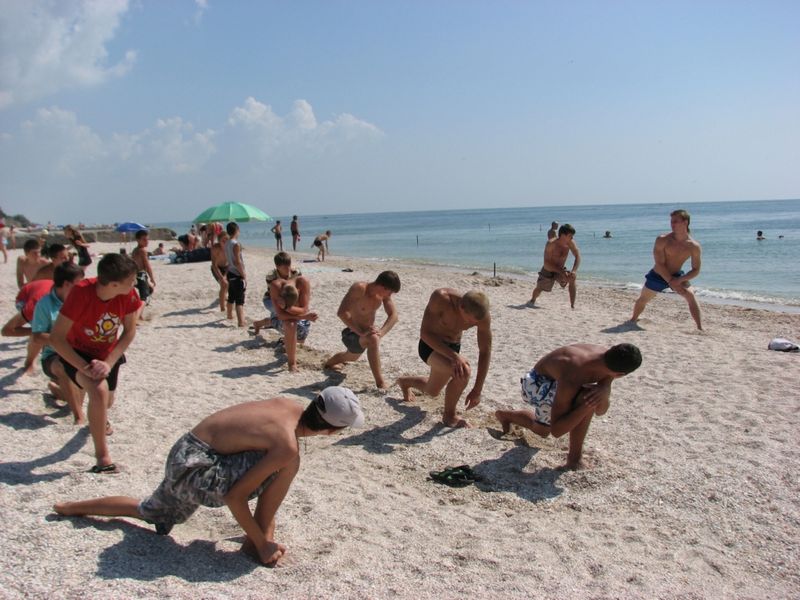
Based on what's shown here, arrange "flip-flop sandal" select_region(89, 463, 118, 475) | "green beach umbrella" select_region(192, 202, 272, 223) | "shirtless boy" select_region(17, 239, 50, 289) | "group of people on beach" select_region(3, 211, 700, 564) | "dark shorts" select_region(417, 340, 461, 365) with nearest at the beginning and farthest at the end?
"group of people on beach" select_region(3, 211, 700, 564) < "flip-flop sandal" select_region(89, 463, 118, 475) < "dark shorts" select_region(417, 340, 461, 365) < "shirtless boy" select_region(17, 239, 50, 289) < "green beach umbrella" select_region(192, 202, 272, 223)

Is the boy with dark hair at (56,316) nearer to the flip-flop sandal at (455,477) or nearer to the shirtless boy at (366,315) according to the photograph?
the shirtless boy at (366,315)

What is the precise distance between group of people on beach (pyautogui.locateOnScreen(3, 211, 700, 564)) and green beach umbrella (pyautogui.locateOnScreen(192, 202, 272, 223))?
9.18 m

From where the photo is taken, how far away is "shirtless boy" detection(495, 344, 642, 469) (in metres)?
4.18

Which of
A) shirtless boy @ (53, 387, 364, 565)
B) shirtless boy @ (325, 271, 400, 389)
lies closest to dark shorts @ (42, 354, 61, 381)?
shirtless boy @ (53, 387, 364, 565)

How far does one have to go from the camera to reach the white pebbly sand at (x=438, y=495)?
10.3ft

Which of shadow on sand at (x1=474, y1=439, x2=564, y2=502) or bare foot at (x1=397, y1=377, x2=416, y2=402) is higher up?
bare foot at (x1=397, y1=377, x2=416, y2=402)

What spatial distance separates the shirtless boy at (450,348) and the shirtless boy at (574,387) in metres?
0.56

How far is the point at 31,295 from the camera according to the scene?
6.04 metres

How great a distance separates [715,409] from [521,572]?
3.52 m

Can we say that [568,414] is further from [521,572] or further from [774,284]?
[774,284]

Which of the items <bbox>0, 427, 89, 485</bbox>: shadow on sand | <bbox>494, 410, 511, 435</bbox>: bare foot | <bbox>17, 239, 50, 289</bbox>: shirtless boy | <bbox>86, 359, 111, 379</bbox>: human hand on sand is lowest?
<bbox>494, 410, 511, 435</bbox>: bare foot

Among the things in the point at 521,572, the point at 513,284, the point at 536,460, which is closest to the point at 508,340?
the point at 536,460

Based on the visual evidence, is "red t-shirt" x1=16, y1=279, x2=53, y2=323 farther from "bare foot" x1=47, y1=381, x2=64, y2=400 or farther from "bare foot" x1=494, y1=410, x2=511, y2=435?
"bare foot" x1=494, y1=410, x2=511, y2=435

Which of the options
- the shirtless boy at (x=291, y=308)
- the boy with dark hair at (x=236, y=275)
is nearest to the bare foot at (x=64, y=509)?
the shirtless boy at (x=291, y=308)
